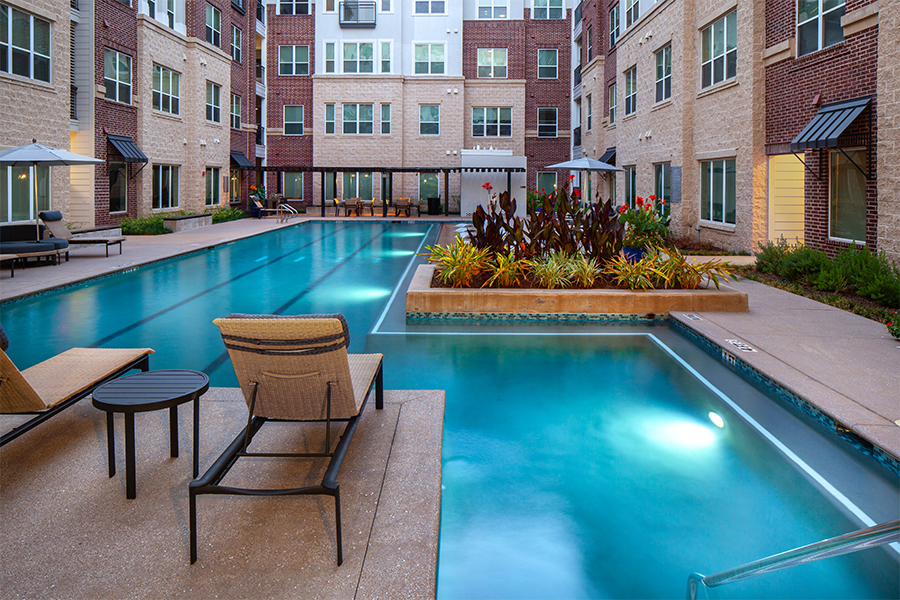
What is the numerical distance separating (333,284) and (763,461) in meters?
10.4

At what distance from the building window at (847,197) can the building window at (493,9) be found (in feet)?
105

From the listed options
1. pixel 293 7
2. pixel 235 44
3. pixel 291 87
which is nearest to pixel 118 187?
pixel 235 44

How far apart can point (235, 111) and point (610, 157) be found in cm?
1966

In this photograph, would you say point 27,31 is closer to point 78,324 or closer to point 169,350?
point 78,324

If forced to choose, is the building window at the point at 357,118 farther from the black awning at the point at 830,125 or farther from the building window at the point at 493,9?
the black awning at the point at 830,125

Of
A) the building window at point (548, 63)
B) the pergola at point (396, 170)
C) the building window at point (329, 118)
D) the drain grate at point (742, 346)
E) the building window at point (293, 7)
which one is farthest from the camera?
the building window at point (548, 63)

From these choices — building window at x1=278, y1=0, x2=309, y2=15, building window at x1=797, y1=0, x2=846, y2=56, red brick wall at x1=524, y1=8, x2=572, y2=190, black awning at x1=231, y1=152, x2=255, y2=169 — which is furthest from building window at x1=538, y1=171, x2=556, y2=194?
building window at x1=797, y1=0, x2=846, y2=56

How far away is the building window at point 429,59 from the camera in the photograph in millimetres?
41094

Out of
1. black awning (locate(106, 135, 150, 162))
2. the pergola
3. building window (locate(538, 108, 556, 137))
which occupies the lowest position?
black awning (locate(106, 135, 150, 162))

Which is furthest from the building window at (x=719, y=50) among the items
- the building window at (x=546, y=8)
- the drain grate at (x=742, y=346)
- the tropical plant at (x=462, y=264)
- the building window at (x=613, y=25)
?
the building window at (x=546, y=8)

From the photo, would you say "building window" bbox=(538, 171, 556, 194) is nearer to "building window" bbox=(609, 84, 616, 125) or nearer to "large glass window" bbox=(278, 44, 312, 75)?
"building window" bbox=(609, 84, 616, 125)

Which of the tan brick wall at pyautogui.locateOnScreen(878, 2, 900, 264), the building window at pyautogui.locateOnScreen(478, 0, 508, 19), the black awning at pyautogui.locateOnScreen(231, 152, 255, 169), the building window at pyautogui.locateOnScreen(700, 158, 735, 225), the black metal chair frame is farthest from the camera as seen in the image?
the building window at pyautogui.locateOnScreen(478, 0, 508, 19)

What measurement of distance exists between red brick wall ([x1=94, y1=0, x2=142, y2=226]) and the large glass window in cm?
1649

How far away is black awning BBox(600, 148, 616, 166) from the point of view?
101 ft
